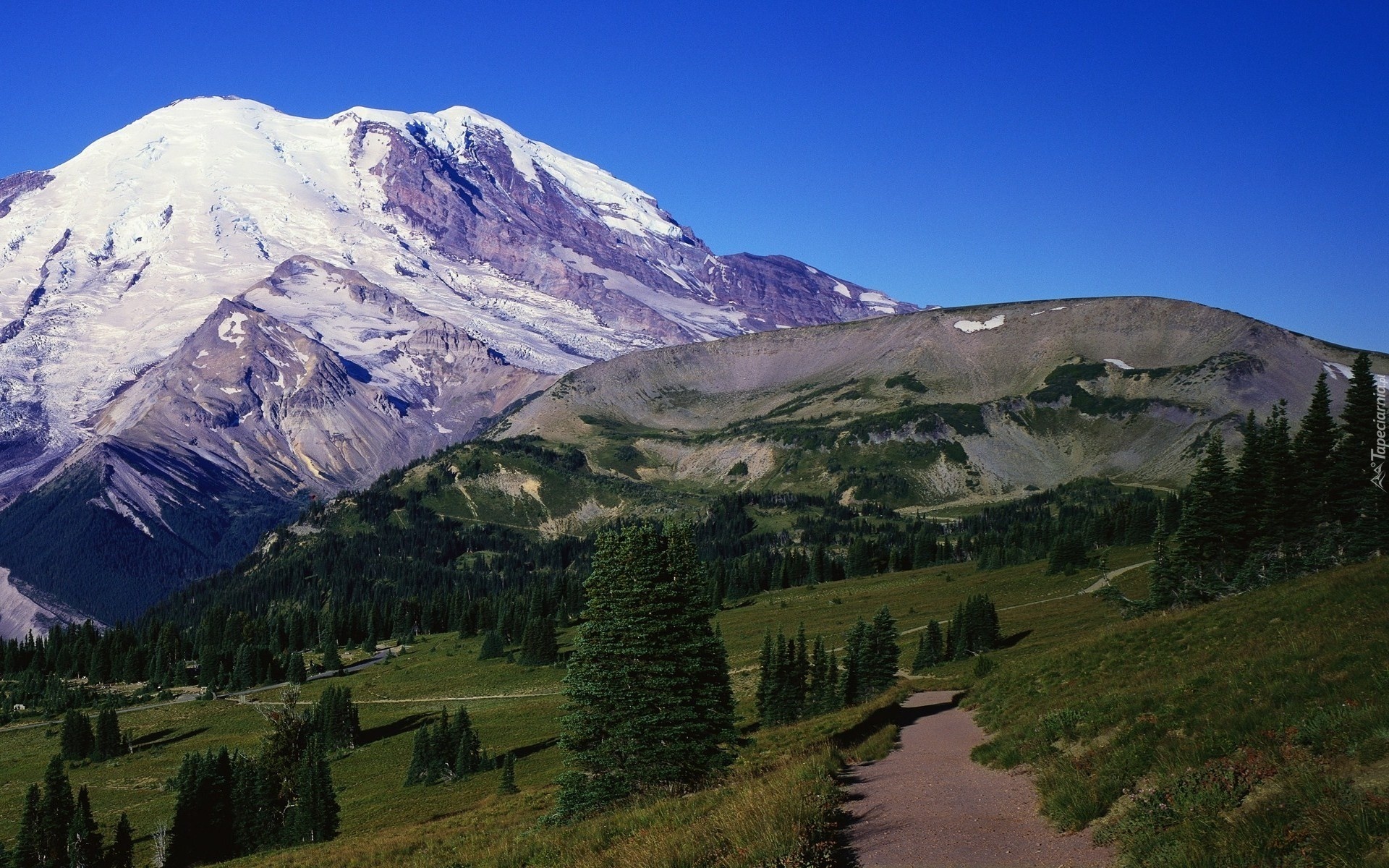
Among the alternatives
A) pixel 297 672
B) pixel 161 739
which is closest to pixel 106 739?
pixel 161 739

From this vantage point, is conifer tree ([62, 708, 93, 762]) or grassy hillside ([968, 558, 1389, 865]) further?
conifer tree ([62, 708, 93, 762])

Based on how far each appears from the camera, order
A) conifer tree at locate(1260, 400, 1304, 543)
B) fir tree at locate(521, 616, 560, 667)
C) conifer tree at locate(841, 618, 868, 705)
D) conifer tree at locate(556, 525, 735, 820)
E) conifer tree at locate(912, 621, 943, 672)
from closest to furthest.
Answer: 1. conifer tree at locate(556, 525, 735, 820)
2. conifer tree at locate(1260, 400, 1304, 543)
3. conifer tree at locate(841, 618, 868, 705)
4. conifer tree at locate(912, 621, 943, 672)
5. fir tree at locate(521, 616, 560, 667)

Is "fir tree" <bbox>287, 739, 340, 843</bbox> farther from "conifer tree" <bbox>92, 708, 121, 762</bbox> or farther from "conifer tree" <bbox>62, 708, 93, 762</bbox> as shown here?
"conifer tree" <bbox>62, 708, 93, 762</bbox>

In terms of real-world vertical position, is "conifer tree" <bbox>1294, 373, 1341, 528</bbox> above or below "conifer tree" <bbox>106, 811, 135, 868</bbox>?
above

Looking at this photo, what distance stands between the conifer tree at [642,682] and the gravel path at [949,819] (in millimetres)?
9167

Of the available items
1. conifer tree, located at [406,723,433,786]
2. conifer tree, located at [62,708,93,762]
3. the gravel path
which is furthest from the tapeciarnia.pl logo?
conifer tree, located at [62,708,93,762]

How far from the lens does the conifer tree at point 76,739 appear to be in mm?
117000

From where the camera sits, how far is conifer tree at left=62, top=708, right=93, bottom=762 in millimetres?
117000

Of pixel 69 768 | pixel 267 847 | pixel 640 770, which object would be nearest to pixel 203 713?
pixel 69 768

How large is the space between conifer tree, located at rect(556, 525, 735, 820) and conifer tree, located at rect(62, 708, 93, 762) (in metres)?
104

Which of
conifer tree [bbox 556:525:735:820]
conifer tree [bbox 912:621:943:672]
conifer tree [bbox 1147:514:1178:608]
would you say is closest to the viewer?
conifer tree [bbox 556:525:735:820]

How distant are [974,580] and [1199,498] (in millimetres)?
86301

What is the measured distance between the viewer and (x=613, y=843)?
22078mm

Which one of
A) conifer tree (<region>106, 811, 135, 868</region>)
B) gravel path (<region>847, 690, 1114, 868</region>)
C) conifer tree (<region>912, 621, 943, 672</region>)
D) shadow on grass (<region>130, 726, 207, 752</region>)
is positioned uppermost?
gravel path (<region>847, 690, 1114, 868</region>)
